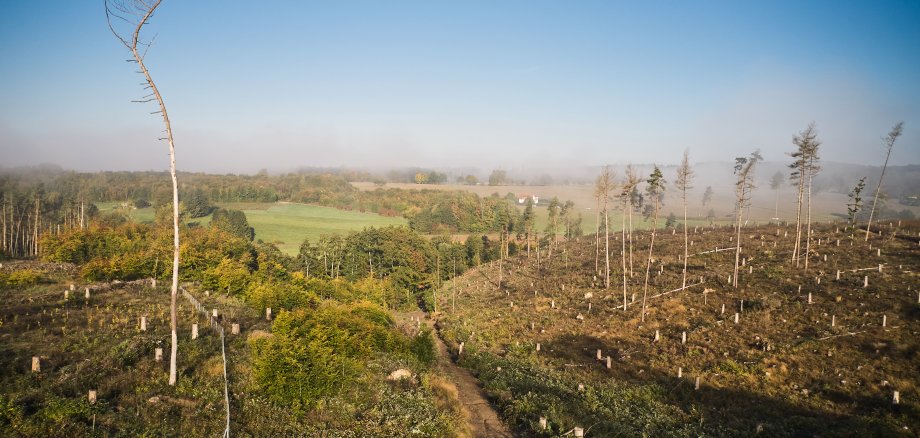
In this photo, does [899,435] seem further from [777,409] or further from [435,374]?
[435,374]

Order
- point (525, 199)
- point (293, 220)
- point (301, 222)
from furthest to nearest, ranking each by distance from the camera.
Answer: point (525, 199) < point (293, 220) < point (301, 222)

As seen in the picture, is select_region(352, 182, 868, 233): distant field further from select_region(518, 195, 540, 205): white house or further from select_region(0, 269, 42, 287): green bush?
select_region(0, 269, 42, 287): green bush

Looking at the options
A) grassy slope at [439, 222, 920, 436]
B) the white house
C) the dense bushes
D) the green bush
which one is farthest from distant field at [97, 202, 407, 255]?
the dense bushes

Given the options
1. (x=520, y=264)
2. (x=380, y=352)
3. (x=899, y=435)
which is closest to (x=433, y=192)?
(x=520, y=264)

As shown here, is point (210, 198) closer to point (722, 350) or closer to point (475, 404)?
point (475, 404)

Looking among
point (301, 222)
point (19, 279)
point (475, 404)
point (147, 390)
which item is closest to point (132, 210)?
point (301, 222)
